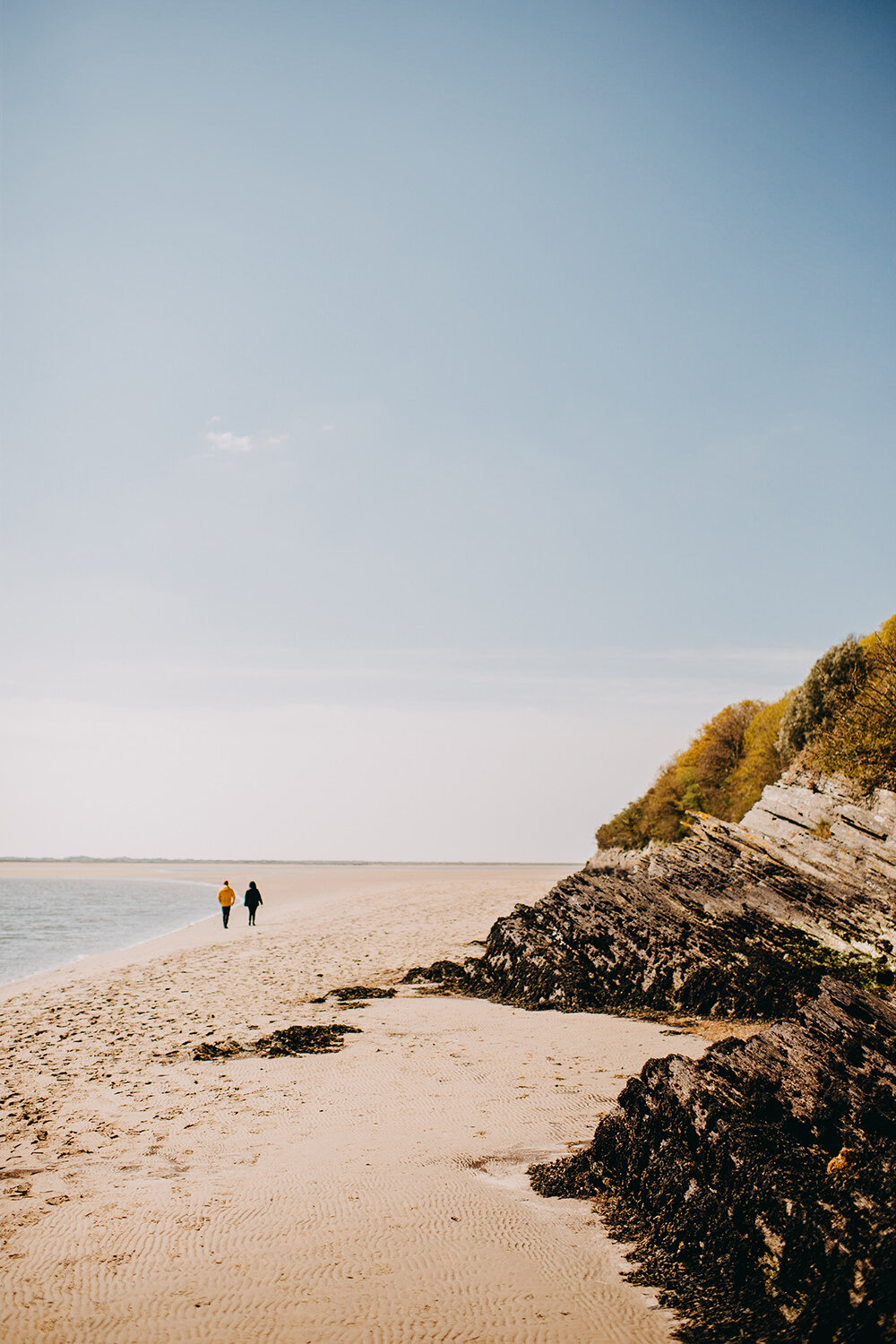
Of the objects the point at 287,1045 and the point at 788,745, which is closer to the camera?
the point at 287,1045

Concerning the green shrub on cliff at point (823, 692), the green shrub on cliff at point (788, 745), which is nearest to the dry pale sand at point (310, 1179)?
the green shrub on cliff at point (788, 745)

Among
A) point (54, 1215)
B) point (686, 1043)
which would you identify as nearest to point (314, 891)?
point (686, 1043)

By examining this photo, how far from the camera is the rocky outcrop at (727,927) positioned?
48.2 feet

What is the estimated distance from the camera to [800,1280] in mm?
4777

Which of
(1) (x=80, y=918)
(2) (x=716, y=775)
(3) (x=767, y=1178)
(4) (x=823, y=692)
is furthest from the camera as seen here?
(2) (x=716, y=775)

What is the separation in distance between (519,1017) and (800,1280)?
9742 mm

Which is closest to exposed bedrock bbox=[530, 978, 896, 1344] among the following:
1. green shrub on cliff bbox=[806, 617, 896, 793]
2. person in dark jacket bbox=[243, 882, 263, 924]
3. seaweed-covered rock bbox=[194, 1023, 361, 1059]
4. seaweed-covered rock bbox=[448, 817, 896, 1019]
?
seaweed-covered rock bbox=[194, 1023, 361, 1059]

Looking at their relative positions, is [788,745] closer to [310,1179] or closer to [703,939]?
[703,939]

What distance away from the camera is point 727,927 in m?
16.5

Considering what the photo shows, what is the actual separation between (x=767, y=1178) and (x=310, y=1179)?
4108mm

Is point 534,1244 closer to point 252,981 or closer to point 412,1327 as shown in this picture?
point 412,1327

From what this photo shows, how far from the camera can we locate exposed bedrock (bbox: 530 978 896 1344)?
463 centimetres

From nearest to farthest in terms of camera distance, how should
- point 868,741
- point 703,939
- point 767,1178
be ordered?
1. point 767,1178
2. point 703,939
3. point 868,741

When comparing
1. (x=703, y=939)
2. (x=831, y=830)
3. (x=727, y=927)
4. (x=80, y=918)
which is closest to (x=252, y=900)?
(x=80, y=918)
